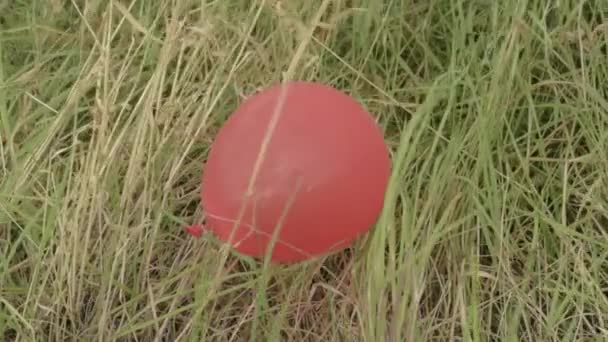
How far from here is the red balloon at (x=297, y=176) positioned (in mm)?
851

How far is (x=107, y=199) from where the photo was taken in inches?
41.9

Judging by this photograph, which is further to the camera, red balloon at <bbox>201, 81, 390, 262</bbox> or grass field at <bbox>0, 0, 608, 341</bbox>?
grass field at <bbox>0, 0, 608, 341</bbox>

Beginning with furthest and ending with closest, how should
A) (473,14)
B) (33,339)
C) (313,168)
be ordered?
(473,14) < (33,339) < (313,168)

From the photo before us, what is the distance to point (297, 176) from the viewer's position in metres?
0.85

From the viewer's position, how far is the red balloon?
2.79 ft

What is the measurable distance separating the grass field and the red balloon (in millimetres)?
45

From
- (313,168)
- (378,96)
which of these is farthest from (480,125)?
(313,168)

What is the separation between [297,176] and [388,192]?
12 cm

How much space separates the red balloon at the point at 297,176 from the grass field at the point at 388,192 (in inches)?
1.8

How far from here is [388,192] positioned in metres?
0.92

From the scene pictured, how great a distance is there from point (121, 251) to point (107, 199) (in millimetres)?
84

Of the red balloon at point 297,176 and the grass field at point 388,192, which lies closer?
the red balloon at point 297,176

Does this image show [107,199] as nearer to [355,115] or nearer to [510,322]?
[355,115]

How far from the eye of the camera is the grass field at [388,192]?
38.4 inches
